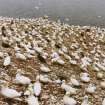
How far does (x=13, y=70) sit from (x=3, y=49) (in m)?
1.35

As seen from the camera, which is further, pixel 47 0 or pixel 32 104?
pixel 47 0

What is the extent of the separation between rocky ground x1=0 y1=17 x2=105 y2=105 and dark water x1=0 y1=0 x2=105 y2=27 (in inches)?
341

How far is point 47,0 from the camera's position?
→ 29.6 meters

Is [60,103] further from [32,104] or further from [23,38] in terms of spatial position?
[23,38]

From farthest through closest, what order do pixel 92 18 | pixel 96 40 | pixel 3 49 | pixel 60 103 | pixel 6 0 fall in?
pixel 6 0
pixel 92 18
pixel 96 40
pixel 3 49
pixel 60 103

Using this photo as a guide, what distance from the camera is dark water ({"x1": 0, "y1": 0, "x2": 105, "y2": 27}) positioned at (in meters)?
23.2

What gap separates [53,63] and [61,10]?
15473mm

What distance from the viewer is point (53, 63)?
32.9 feet

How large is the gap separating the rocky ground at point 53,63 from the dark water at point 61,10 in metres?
8.65

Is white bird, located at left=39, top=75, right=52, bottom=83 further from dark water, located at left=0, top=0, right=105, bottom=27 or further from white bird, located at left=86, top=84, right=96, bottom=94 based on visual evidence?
dark water, located at left=0, top=0, right=105, bottom=27

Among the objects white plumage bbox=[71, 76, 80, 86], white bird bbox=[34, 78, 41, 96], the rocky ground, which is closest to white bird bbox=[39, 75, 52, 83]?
the rocky ground

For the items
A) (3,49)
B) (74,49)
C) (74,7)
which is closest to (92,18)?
(74,7)

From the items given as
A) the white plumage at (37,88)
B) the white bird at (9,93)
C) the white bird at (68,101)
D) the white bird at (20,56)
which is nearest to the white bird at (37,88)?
the white plumage at (37,88)

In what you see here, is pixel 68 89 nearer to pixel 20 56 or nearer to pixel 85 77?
pixel 85 77
